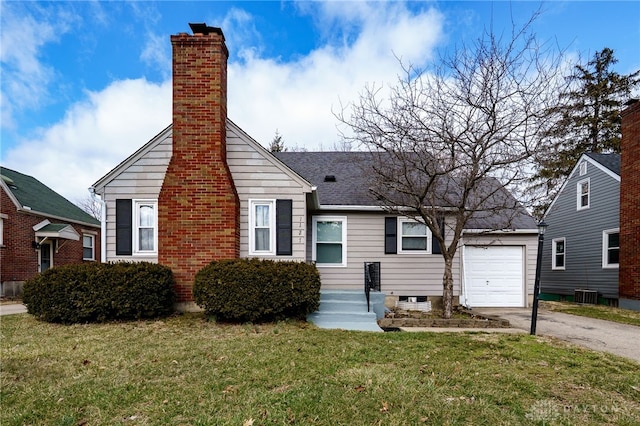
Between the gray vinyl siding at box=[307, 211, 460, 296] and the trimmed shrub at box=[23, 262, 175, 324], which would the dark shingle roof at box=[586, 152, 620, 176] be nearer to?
the gray vinyl siding at box=[307, 211, 460, 296]

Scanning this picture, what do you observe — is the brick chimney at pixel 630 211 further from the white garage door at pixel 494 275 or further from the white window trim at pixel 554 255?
the white window trim at pixel 554 255

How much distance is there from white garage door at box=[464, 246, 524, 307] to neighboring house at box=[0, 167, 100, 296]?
16.4m

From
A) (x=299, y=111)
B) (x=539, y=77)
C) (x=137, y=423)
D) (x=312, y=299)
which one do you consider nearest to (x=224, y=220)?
(x=312, y=299)

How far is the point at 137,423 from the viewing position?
10.5 ft

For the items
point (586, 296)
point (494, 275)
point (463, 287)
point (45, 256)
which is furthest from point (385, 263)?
point (45, 256)

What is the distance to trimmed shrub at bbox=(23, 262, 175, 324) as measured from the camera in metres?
7.38

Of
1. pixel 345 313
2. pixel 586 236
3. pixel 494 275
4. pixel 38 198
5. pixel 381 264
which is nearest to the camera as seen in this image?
pixel 345 313

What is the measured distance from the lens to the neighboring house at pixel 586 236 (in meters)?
13.7

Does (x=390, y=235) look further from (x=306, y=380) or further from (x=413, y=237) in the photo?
(x=306, y=380)

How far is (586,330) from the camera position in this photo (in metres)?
8.02

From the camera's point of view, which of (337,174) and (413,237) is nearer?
(413,237)

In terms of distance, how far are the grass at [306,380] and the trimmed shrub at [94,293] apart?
0.92 m

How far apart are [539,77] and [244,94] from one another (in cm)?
1063

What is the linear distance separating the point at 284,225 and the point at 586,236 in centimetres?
1364
